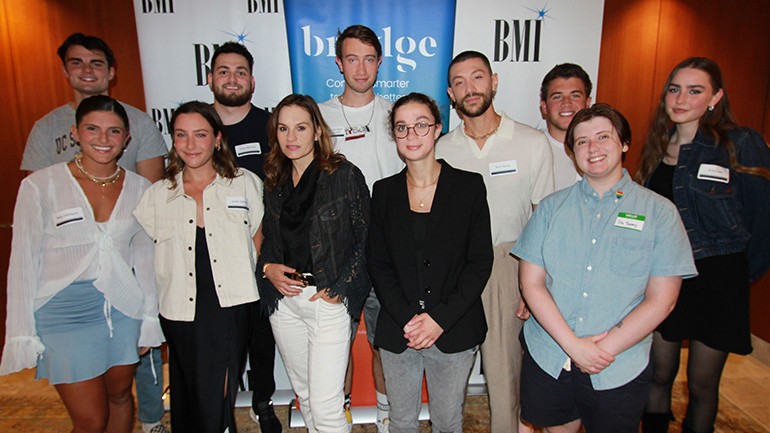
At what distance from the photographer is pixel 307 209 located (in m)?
2.21

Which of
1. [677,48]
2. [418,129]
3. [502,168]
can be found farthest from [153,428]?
[677,48]

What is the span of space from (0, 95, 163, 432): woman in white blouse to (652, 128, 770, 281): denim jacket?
2.74m

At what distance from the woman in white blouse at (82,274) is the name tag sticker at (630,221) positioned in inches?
87.5

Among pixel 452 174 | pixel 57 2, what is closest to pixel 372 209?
pixel 452 174

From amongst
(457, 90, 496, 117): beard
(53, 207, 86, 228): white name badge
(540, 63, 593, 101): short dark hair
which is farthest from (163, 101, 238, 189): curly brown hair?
(540, 63, 593, 101): short dark hair

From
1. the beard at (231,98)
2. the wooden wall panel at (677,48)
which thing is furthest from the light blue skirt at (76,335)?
the wooden wall panel at (677,48)

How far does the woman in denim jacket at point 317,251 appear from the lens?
219 centimetres

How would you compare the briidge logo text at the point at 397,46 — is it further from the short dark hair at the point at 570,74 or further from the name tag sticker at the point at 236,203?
the name tag sticker at the point at 236,203

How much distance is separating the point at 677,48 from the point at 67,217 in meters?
4.50

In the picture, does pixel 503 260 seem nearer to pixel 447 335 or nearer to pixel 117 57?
pixel 447 335

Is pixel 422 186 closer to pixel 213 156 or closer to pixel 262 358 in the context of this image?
pixel 213 156

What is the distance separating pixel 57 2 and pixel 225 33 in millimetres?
1431

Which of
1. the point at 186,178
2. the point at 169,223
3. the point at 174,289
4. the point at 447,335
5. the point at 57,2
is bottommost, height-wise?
the point at 447,335

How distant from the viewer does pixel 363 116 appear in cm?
279
